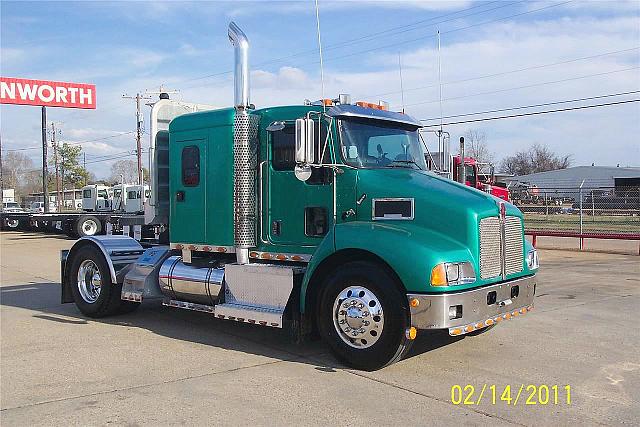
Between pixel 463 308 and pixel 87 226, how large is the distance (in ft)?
80.3

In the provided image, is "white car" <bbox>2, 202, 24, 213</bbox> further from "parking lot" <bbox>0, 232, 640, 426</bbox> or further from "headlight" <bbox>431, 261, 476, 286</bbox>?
"headlight" <bbox>431, 261, 476, 286</bbox>

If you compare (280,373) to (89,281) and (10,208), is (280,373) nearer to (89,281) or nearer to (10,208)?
(89,281)

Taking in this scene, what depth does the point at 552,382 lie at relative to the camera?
5801mm

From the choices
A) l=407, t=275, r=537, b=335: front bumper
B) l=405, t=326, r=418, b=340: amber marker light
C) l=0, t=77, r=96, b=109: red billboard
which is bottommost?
l=405, t=326, r=418, b=340: amber marker light

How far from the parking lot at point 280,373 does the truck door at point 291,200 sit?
4.22ft

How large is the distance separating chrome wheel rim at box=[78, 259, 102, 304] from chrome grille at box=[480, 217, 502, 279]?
5669 millimetres

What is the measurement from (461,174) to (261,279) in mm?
2873

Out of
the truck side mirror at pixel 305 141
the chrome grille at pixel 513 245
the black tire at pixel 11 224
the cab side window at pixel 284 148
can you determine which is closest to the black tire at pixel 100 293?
the cab side window at pixel 284 148

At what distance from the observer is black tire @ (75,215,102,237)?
26922mm

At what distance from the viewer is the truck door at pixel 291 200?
7008 millimetres

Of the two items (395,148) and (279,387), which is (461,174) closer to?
(395,148)

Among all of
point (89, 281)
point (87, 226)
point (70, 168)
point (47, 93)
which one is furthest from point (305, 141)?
point (70, 168)

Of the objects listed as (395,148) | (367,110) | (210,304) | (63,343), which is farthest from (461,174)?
(63,343)
